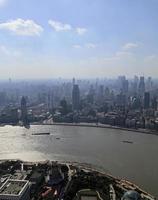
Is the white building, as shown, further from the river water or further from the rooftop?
the river water

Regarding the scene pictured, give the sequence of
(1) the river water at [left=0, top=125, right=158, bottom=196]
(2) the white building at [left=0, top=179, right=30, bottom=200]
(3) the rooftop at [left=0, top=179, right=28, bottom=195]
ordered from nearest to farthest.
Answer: (2) the white building at [left=0, top=179, right=30, bottom=200] → (3) the rooftop at [left=0, top=179, right=28, bottom=195] → (1) the river water at [left=0, top=125, right=158, bottom=196]

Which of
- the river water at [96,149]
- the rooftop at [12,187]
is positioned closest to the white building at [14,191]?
the rooftop at [12,187]

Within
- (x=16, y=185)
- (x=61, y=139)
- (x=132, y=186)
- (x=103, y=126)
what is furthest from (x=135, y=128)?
(x=16, y=185)

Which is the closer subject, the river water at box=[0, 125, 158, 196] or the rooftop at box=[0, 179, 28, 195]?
the rooftop at box=[0, 179, 28, 195]

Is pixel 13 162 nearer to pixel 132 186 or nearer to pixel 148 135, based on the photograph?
pixel 132 186

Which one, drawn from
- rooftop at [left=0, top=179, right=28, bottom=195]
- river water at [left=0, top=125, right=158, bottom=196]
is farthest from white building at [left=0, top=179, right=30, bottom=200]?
river water at [left=0, top=125, right=158, bottom=196]

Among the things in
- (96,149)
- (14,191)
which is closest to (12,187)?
(14,191)

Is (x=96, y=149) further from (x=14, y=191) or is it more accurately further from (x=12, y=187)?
(x=14, y=191)

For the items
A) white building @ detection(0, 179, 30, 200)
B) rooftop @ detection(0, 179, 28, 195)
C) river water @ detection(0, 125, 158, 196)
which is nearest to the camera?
white building @ detection(0, 179, 30, 200)
